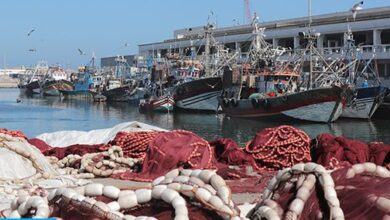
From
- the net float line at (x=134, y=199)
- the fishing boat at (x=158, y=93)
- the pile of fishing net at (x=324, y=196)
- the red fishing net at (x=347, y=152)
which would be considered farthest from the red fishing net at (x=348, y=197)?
the fishing boat at (x=158, y=93)

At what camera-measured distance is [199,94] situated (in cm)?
4706

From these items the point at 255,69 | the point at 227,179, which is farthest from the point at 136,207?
the point at 255,69

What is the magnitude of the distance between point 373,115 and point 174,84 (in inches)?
737

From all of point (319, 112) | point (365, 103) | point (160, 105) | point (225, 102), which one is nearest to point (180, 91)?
point (160, 105)

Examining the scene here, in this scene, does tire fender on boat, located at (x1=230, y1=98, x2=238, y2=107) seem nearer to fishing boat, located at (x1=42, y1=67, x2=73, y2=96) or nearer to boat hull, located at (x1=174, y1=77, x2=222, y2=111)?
boat hull, located at (x1=174, y1=77, x2=222, y2=111)

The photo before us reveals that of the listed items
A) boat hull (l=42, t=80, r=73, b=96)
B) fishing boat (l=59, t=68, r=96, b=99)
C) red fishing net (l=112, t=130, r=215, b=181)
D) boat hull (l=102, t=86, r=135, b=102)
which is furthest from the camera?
boat hull (l=42, t=80, r=73, b=96)

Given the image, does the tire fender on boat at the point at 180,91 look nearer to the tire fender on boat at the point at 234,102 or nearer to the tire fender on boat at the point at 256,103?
the tire fender on boat at the point at 234,102

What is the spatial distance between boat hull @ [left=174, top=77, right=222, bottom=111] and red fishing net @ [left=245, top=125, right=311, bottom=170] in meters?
37.8

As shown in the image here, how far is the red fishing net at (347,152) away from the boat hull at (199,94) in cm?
3780

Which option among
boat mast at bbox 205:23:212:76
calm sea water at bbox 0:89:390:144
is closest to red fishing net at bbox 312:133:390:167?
calm sea water at bbox 0:89:390:144

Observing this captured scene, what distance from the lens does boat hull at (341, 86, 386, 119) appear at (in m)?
35.6

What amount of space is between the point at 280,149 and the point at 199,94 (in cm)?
4002

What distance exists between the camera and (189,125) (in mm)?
37875

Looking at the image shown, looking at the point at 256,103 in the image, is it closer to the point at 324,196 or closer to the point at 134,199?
the point at 324,196
